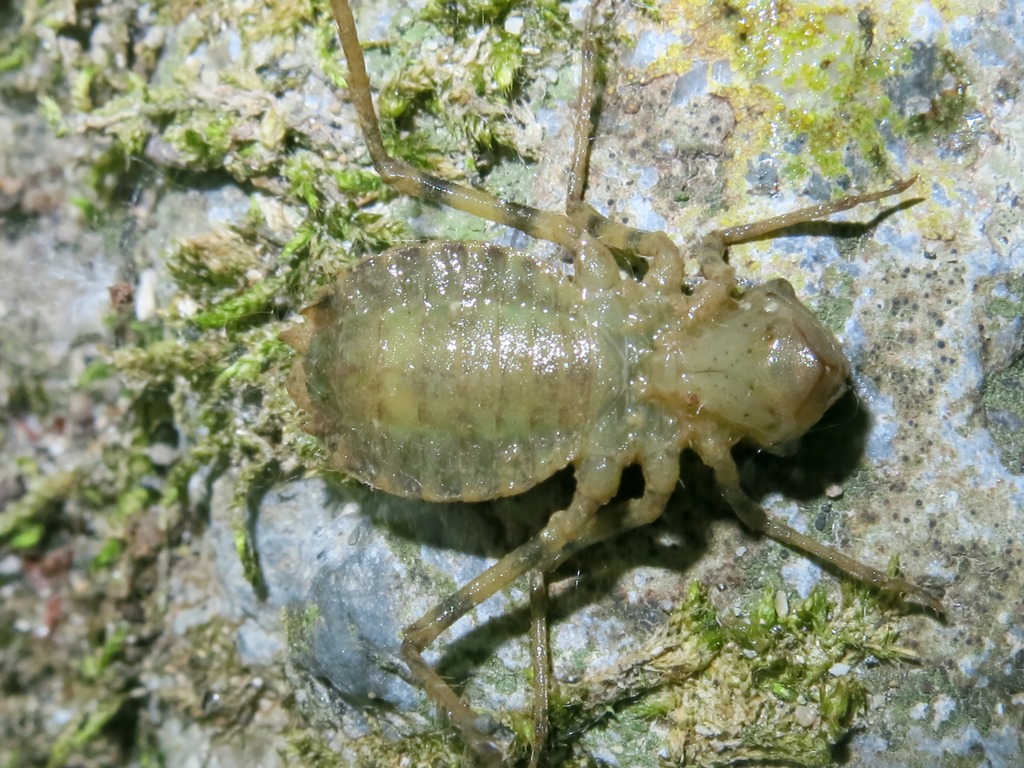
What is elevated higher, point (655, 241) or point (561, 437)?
point (655, 241)

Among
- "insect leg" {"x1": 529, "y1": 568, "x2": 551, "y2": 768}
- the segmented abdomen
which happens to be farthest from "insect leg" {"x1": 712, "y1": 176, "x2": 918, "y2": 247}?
"insect leg" {"x1": 529, "y1": 568, "x2": 551, "y2": 768}

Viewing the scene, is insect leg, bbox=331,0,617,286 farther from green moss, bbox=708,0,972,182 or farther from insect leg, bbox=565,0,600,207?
green moss, bbox=708,0,972,182

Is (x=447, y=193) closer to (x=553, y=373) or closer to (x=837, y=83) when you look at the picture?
(x=553, y=373)

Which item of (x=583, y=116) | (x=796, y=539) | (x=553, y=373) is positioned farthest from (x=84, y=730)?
(x=583, y=116)

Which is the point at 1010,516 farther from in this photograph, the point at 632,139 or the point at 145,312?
the point at 145,312

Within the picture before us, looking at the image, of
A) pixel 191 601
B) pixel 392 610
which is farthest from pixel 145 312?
pixel 392 610

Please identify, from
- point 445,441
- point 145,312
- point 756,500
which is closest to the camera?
point 445,441

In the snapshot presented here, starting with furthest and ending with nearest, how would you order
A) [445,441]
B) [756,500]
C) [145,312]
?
[145,312] < [756,500] < [445,441]

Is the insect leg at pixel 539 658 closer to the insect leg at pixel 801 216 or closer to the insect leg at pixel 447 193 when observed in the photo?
the insect leg at pixel 447 193
